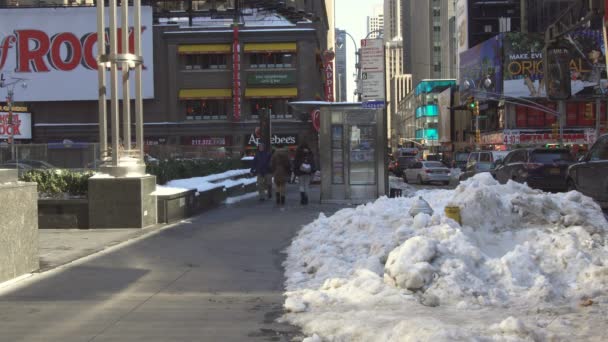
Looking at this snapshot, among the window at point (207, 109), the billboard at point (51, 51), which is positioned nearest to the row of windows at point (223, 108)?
the window at point (207, 109)

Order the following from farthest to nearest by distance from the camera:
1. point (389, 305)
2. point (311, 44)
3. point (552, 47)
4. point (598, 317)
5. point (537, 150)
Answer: point (311, 44) → point (537, 150) → point (552, 47) → point (389, 305) → point (598, 317)

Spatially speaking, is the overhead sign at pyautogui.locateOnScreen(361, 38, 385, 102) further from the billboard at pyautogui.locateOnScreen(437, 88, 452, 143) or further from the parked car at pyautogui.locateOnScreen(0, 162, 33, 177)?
the billboard at pyautogui.locateOnScreen(437, 88, 452, 143)

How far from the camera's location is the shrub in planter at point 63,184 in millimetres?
12859

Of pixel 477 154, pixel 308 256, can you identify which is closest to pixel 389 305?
pixel 308 256

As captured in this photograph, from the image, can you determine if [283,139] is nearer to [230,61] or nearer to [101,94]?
[230,61]

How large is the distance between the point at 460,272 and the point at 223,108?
50496 millimetres

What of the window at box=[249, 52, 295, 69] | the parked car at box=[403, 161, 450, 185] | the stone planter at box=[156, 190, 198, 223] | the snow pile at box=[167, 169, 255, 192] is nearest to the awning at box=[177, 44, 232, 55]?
the window at box=[249, 52, 295, 69]

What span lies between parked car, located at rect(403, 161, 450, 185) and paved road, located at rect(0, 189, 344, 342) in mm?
24403

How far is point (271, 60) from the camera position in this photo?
55125mm

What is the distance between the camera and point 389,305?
6223 mm

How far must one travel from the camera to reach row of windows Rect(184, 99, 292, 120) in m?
55.0

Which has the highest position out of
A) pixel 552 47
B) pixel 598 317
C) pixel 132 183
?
pixel 552 47

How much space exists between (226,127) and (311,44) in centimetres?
1024

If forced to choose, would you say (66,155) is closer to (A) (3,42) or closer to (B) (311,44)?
(B) (311,44)
